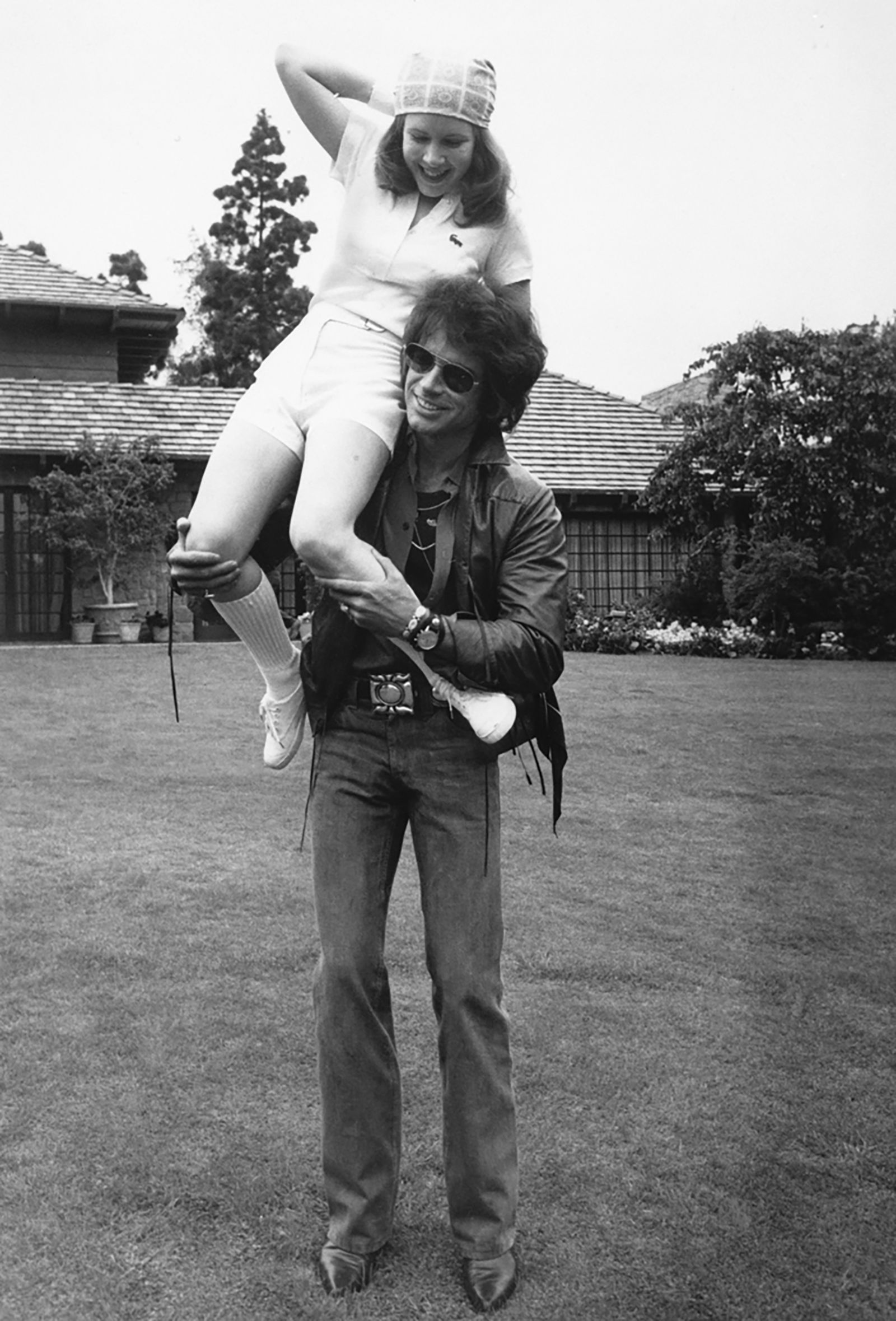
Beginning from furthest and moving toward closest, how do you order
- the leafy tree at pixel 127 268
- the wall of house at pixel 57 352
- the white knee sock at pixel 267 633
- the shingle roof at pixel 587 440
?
the leafy tree at pixel 127 268 < the shingle roof at pixel 587 440 < the wall of house at pixel 57 352 < the white knee sock at pixel 267 633

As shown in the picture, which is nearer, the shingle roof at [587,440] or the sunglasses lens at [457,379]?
the sunglasses lens at [457,379]

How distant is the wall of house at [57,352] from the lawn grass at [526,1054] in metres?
14.5

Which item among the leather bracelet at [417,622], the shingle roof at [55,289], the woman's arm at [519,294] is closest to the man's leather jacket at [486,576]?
the leather bracelet at [417,622]

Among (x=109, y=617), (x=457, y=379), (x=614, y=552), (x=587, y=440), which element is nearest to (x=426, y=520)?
(x=457, y=379)

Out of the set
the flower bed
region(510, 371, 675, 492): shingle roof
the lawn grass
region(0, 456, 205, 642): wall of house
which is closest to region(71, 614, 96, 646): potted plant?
region(0, 456, 205, 642): wall of house

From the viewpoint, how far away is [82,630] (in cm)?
2000

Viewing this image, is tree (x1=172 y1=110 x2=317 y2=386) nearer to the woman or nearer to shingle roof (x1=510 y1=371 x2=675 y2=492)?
shingle roof (x1=510 y1=371 x2=675 y2=492)

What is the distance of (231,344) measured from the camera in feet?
118

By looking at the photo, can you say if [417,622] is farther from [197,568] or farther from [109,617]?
[109,617]

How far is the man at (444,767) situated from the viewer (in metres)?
2.98

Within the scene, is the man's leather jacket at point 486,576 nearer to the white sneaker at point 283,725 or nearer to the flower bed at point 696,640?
the white sneaker at point 283,725

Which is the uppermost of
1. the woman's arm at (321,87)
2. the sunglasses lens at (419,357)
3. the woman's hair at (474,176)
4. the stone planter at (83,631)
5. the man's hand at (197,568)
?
the woman's arm at (321,87)

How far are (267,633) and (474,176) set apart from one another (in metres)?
1.15

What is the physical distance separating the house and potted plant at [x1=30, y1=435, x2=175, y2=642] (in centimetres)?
53
